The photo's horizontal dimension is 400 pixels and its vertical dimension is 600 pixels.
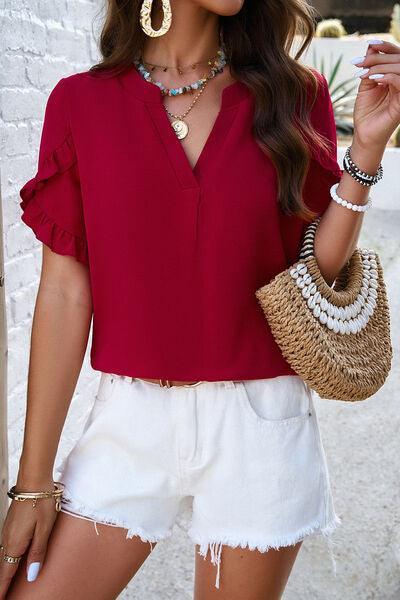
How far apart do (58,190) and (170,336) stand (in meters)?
0.38

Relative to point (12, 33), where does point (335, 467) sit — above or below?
below

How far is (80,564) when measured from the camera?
1.63m

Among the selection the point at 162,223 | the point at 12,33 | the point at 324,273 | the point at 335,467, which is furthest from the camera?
the point at 335,467

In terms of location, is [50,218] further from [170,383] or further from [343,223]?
[343,223]

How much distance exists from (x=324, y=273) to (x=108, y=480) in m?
0.63

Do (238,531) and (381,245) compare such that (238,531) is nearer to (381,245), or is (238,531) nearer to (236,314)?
(236,314)

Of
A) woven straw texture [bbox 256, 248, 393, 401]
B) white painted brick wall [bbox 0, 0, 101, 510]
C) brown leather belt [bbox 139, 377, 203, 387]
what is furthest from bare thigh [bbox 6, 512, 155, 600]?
white painted brick wall [bbox 0, 0, 101, 510]

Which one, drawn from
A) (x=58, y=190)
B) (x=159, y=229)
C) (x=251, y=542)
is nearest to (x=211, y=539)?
(x=251, y=542)

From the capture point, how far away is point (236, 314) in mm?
1666

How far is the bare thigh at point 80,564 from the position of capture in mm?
1611

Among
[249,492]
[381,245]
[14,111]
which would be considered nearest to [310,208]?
[249,492]

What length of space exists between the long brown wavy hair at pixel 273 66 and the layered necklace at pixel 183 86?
2cm

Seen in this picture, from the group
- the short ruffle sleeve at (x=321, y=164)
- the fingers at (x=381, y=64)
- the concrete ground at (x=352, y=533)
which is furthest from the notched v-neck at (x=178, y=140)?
the concrete ground at (x=352, y=533)

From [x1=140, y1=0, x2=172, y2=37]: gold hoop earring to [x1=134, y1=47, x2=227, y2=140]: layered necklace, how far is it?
8cm
